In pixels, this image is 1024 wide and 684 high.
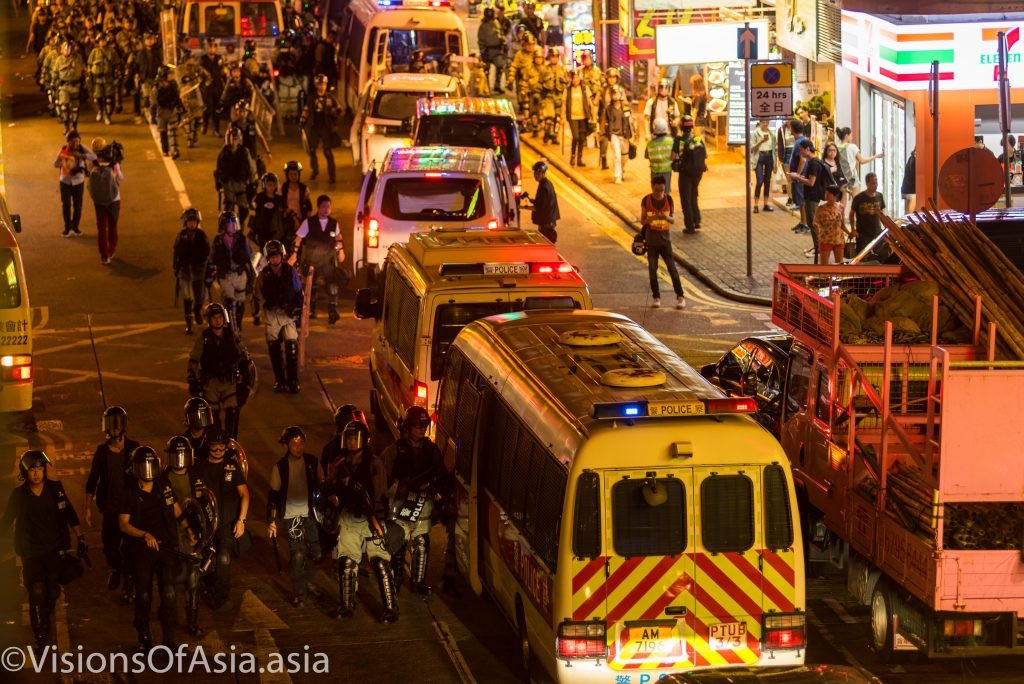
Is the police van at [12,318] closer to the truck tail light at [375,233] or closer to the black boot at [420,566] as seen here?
the truck tail light at [375,233]

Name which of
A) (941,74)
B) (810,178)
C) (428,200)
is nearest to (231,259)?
(428,200)

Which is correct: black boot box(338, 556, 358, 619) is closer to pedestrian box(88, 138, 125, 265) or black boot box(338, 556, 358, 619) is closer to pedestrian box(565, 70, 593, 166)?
pedestrian box(88, 138, 125, 265)

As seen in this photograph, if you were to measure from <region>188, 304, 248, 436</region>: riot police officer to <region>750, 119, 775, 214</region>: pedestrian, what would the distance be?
45.0ft

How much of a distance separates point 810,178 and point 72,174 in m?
10.6

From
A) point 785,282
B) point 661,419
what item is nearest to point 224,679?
point 661,419

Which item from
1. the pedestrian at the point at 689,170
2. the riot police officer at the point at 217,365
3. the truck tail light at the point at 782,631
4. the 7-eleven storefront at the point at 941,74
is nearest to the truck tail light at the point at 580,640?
the truck tail light at the point at 782,631

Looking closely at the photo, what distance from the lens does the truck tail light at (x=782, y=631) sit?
34.3ft

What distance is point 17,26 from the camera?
6278 cm

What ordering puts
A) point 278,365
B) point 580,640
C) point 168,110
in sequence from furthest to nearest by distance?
point 168,110, point 278,365, point 580,640

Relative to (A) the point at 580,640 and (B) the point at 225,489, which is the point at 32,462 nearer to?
(B) the point at 225,489

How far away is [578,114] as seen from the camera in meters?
32.1

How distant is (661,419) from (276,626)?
3878 millimetres

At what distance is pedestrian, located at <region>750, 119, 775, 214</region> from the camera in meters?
28.1

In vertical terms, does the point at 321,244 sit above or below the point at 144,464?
above
